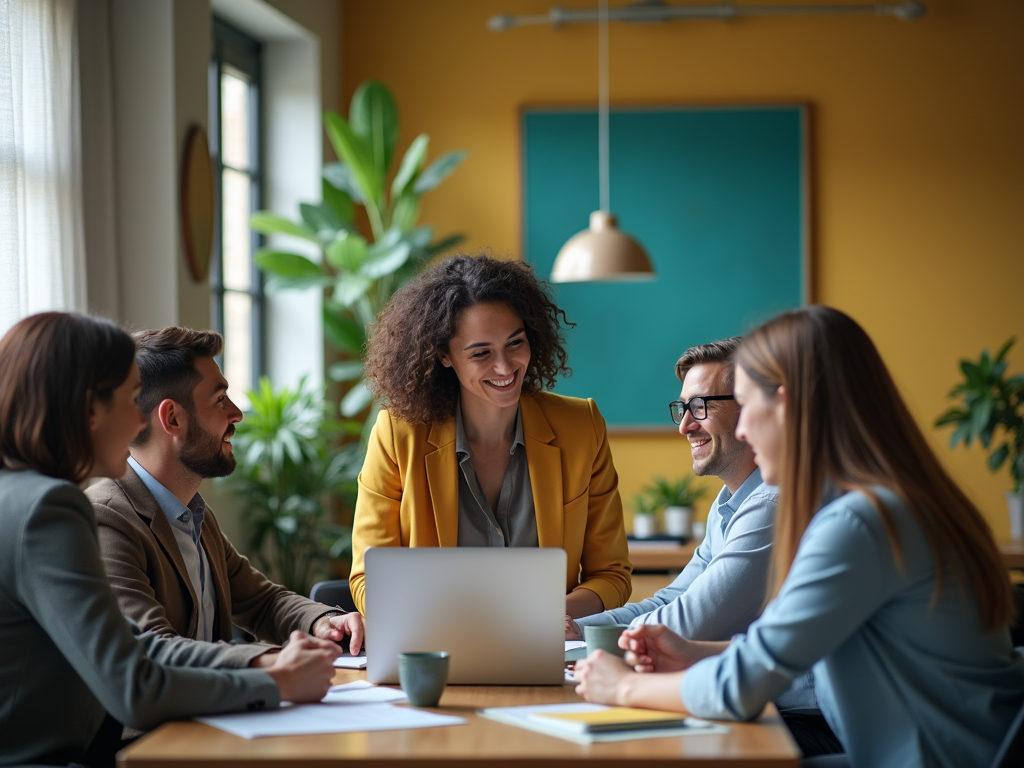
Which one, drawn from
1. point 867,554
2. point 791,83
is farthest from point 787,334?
point 791,83

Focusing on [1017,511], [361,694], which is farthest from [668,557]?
[361,694]

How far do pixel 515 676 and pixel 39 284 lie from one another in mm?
2365

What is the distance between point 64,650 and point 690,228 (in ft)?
15.0

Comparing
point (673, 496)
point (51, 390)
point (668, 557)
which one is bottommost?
point (668, 557)

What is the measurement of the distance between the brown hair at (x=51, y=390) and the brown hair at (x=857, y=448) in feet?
3.30

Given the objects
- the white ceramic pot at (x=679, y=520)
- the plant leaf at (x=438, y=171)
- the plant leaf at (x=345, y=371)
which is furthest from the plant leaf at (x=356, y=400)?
the white ceramic pot at (x=679, y=520)

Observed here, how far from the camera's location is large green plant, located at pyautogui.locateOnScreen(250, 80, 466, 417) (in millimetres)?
4984

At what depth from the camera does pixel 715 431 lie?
2.35 meters

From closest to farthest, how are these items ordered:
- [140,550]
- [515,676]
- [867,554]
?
[867,554] < [515,676] < [140,550]

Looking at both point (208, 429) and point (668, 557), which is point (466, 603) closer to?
point (208, 429)

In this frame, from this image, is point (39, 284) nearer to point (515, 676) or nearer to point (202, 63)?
point (202, 63)

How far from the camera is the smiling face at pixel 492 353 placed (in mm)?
2514

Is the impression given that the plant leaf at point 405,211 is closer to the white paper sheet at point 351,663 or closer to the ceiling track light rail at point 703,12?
the ceiling track light rail at point 703,12

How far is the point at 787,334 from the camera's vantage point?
164 cm
